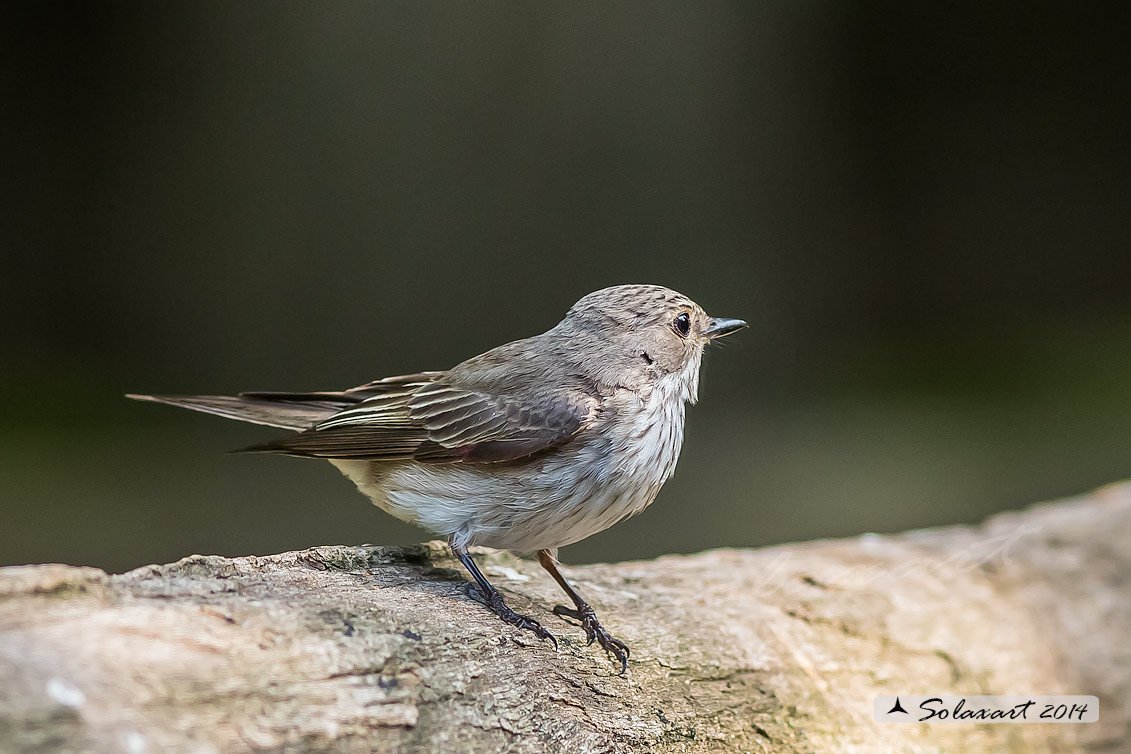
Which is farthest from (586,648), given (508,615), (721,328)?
(721,328)

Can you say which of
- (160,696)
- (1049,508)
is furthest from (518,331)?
(160,696)

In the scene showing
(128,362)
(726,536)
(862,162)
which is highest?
(862,162)

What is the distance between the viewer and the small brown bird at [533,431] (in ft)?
7.84

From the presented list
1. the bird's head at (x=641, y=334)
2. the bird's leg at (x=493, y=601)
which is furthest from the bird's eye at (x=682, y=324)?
the bird's leg at (x=493, y=601)

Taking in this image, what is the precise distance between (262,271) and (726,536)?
11.1 ft

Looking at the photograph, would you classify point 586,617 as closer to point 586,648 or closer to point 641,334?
point 586,648

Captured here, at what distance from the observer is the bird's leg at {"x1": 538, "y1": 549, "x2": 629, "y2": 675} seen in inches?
Result: 97.1

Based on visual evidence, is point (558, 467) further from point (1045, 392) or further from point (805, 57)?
point (1045, 392)

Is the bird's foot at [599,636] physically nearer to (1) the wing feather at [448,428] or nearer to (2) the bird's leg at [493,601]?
(2) the bird's leg at [493,601]

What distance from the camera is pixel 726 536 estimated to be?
568 cm

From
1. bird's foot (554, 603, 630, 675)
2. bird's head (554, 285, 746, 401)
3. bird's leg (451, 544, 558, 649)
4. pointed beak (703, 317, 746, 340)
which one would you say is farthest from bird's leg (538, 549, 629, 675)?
pointed beak (703, 317, 746, 340)

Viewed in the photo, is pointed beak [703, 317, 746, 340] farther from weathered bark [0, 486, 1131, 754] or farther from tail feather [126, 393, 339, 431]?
tail feather [126, 393, 339, 431]

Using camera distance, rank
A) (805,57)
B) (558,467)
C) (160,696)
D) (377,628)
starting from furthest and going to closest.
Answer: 1. (805,57)
2. (558,467)
3. (377,628)
4. (160,696)

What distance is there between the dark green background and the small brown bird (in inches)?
108
